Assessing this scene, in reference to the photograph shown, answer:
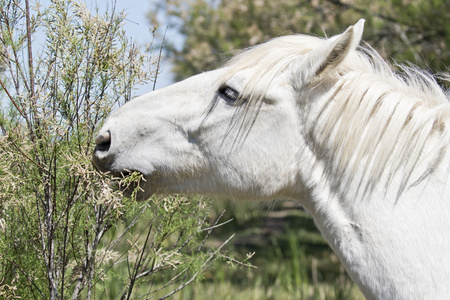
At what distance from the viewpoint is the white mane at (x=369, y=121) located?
1850 mm

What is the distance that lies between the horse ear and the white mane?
1.7 inches

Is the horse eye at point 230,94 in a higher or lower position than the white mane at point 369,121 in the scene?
higher

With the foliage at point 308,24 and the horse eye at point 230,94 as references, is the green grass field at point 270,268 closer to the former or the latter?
the horse eye at point 230,94

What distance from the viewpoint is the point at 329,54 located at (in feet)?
6.19

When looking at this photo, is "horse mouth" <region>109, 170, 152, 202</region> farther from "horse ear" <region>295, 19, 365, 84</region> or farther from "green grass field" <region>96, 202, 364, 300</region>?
"horse ear" <region>295, 19, 365, 84</region>

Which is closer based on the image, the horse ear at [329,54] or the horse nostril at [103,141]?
the horse ear at [329,54]

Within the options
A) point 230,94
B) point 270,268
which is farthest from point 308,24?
point 230,94

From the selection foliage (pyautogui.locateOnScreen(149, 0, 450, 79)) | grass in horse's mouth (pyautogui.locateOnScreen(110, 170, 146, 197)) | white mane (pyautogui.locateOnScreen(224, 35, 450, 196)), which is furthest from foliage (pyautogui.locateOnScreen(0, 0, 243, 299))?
foliage (pyautogui.locateOnScreen(149, 0, 450, 79))

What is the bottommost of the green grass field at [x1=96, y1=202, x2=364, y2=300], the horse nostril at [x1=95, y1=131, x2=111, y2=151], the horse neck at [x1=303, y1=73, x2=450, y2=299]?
the green grass field at [x1=96, y1=202, x2=364, y2=300]

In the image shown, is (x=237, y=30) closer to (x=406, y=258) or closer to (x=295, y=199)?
(x=295, y=199)

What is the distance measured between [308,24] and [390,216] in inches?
184

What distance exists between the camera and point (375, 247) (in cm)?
176

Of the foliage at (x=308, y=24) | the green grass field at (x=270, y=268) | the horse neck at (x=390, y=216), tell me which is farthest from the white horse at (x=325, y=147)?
the foliage at (x=308, y=24)

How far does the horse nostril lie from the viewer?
6.57ft
